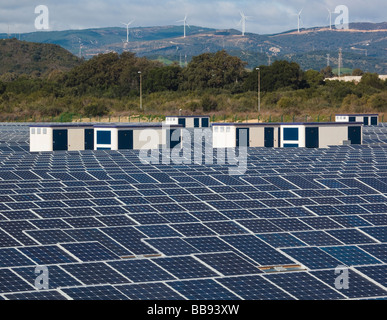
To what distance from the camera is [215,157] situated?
50812 mm

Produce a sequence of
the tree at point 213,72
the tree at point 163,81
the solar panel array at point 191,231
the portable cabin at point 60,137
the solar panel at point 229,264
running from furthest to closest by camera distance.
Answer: the tree at point 213,72, the tree at point 163,81, the portable cabin at point 60,137, the solar panel at point 229,264, the solar panel array at point 191,231

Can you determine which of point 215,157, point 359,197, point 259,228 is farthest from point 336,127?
point 259,228

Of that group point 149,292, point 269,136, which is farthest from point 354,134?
point 149,292

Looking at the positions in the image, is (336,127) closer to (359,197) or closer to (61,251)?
(359,197)

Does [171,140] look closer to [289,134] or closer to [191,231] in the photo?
[289,134]

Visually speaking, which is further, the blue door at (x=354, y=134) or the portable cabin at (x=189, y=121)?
the portable cabin at (x=189, y=121)

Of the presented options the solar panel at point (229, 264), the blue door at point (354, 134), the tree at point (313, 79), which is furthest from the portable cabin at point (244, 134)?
the tree at point (313, 79)

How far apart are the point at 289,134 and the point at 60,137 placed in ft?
76.5

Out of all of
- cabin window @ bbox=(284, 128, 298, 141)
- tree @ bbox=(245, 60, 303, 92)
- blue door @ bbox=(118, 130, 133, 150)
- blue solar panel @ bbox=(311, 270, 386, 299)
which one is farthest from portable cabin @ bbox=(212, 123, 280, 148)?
tree @ bbox=(245, 60, 303, 92)

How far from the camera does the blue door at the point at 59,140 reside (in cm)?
7938

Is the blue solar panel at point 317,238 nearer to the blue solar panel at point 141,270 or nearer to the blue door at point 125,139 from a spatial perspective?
the blue solar panel at point 141,270

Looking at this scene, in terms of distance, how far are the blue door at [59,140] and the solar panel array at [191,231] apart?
32.6 m

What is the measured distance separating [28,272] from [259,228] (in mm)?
10546

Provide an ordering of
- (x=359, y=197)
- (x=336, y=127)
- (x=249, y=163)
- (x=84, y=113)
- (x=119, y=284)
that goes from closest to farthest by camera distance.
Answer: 1. (x=119, y=284)
2. (x=359, y=197)
3. (x=249, y=163)
4. (x=336, y=127)
5. (x=84, y=113)
